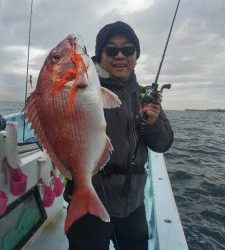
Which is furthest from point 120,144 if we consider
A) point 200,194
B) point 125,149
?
point 200,194

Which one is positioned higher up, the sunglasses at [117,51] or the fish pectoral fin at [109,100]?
the sunglasses at [117,51]

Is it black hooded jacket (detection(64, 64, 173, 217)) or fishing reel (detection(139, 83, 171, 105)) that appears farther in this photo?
black hooded jacket (detection(64, 64, 173, 217))

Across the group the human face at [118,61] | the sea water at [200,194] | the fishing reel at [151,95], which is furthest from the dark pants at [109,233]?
the sea water at [200,194]

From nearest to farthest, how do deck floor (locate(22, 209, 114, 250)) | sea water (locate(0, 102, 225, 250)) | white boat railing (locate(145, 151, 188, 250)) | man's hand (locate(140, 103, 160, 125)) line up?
1. man's hand (locate(140, 103, 160, 125))
2. white boat railing (locate(145, 151, 188, 250))
3. deck floor (locate(22, 209, 114, 250))
4. sea water (locate(0, 102, 225, 250))

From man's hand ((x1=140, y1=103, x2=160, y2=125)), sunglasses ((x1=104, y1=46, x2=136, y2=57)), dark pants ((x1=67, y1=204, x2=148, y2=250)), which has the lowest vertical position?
dark pants ((x1=67, y1=204, x2=148, y2=250))

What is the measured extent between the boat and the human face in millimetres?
777

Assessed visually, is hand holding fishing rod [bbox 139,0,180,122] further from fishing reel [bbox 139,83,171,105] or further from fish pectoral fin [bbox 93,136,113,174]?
fish pectoral fin [bbox 93,136,113,174]

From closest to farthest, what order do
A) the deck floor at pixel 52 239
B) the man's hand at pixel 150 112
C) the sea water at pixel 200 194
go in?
the man's hand at pixel 150 112, the deck floor at pixel 52 239, the sea water at pixel 200 194

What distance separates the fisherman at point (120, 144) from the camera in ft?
8.17

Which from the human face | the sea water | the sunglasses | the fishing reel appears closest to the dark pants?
the fishing reel

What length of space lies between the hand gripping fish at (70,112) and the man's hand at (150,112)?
1.84 feet

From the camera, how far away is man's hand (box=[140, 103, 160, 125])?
2.34 metres

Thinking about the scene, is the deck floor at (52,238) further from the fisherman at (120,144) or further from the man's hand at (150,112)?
the man's hand at (150,112)

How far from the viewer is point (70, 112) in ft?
5.76
